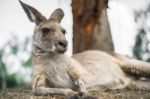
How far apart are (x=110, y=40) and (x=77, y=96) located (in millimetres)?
7040

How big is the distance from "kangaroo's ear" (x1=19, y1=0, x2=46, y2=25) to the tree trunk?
5.65 metres

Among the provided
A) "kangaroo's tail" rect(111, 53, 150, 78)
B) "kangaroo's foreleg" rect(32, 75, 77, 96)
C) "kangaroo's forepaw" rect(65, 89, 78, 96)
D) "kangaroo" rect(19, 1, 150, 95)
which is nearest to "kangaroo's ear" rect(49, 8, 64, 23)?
"kangaroo" rect(19, 1, 150, 95)

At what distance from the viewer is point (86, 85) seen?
13711 millimetres

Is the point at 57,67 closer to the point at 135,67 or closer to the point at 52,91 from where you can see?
the point at 52,91

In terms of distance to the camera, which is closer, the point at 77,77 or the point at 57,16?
the point at 77,77

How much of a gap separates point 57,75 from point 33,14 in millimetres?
1230

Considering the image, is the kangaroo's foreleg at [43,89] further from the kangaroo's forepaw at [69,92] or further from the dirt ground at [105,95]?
the dirt ground at [105,95]

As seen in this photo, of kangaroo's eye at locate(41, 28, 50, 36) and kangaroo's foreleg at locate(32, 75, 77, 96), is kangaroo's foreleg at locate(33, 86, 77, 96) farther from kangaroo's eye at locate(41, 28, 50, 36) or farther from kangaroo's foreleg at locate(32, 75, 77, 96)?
kangaroo's eye at locate(41, 28, 50, 36)

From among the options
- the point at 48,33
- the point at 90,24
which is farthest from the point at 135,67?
the point at 90,24

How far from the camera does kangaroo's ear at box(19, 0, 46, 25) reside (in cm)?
Result: 1340

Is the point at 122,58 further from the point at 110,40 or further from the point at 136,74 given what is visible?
the point at 110,40

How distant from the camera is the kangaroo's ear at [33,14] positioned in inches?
527

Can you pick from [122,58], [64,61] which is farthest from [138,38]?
[64,61]

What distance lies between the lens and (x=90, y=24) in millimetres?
19203
